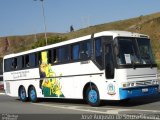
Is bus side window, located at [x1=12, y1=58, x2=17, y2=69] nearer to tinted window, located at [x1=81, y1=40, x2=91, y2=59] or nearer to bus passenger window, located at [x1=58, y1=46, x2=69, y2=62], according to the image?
bus passenger window, located at [x1=58, y1=46, x2=69, y2=62]

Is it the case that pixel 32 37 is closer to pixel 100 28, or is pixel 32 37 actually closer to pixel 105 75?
pixel 100 28

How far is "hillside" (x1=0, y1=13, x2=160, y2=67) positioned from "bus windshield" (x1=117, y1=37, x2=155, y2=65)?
54.5 meters

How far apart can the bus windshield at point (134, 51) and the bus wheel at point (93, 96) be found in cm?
203

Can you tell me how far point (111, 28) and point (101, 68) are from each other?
12510cm

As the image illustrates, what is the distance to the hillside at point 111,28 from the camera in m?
96.3

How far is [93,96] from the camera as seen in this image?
18.1 m

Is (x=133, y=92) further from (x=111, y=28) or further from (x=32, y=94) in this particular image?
(x=111, y=28)

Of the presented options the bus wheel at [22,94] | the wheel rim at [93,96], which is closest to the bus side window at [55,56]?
the wheel rim at [93,96]

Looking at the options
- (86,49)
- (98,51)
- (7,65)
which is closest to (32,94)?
(7,65)

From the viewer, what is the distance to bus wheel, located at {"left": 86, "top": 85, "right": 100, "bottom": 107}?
17.8 metres

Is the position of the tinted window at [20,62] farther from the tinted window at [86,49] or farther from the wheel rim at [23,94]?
the tinted window at [86,49]

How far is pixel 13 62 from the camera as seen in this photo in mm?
26422

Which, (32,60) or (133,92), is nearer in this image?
(133,92)

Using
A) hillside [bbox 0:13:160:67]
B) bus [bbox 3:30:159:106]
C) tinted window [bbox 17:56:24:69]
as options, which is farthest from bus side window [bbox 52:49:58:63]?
hillside [bbox 0:13:160:67]
